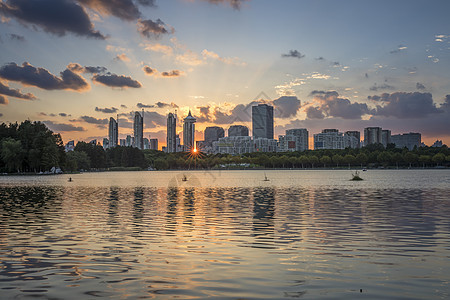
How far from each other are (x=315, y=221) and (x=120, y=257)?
20717 mm

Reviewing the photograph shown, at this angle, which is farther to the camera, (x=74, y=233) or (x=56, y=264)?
(x=74, y=233)

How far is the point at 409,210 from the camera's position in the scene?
47594 millimetres

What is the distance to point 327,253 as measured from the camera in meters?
23.3

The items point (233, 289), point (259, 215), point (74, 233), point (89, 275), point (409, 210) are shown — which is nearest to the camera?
point (233, 289)

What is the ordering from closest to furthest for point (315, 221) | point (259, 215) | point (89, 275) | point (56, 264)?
point (89, 275) → point (56, 264) → point (315, 221) → point (259, 215)

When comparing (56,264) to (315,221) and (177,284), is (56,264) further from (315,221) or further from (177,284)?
(315,221)

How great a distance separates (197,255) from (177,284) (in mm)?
6244

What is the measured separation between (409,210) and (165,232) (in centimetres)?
2977

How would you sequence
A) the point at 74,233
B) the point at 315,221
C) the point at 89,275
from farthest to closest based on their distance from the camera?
the point at 315,221
the point at 74,233
the point at 89,275

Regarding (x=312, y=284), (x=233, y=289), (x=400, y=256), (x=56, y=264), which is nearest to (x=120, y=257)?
(x=56, y=264)

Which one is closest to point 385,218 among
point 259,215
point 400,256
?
point 259,215

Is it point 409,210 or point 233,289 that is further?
point 409,210

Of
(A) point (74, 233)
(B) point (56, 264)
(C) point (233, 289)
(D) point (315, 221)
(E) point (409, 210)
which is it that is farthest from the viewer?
(E) point (409, 210)

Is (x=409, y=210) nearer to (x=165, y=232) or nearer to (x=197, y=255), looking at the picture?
(x=165, y=232)
